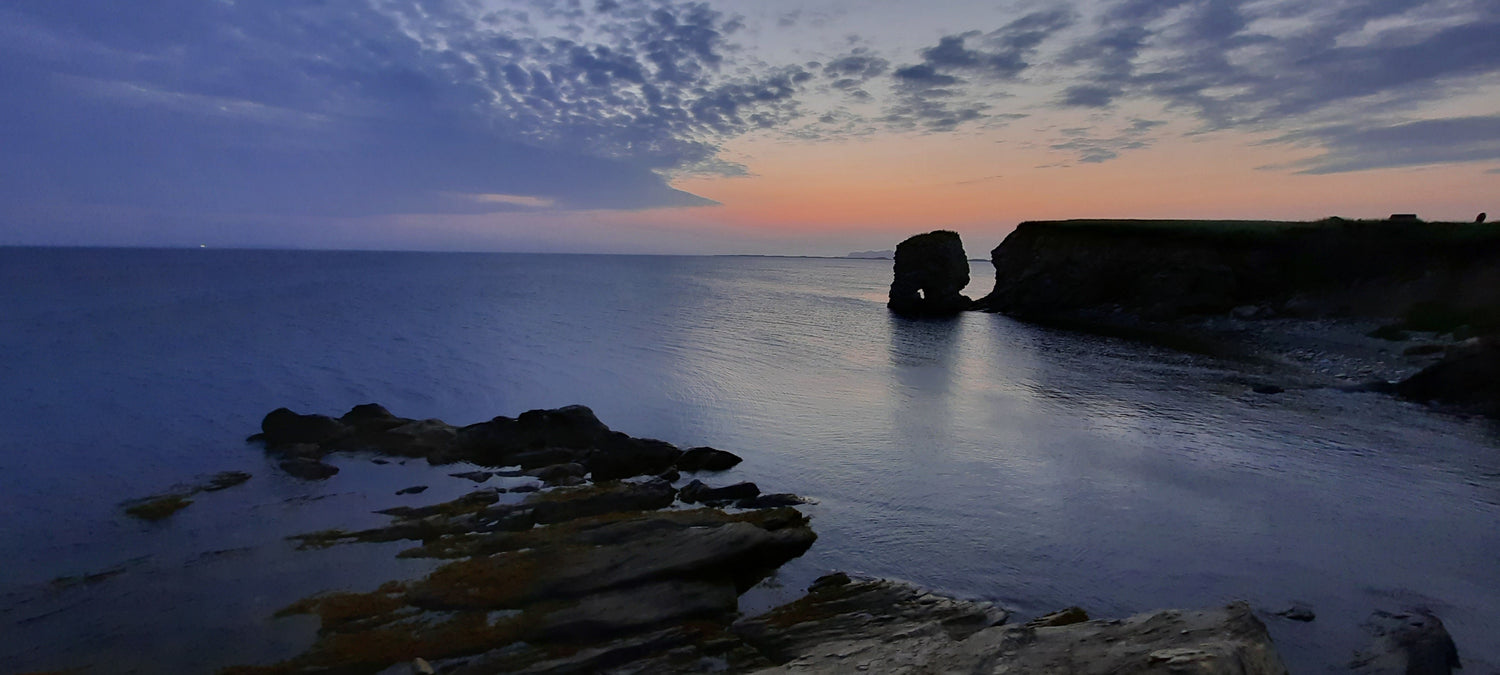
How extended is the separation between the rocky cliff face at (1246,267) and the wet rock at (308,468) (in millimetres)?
67784

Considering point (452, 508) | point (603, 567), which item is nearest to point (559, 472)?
point (452, 508)

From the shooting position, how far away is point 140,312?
76438 millimetres

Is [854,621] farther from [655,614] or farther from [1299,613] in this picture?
[1299,613]

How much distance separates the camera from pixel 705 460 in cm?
2623

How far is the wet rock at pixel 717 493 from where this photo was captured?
22500mm

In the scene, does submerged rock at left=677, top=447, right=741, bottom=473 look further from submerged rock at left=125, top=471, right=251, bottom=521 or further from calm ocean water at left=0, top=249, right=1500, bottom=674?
submerged rock at left=125, top=471, right=251, bottom=521

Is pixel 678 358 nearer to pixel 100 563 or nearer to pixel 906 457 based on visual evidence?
pixel 906 457

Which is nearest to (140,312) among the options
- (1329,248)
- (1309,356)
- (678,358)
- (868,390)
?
(678,358)

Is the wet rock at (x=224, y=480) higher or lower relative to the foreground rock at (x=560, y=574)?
lower

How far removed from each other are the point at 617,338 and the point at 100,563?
48043 millimetres

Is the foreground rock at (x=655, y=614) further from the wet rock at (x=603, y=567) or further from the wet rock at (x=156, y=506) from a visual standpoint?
the wet rock at (x=156, y=506)

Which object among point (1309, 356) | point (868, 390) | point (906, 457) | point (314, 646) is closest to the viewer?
point (314, 646)

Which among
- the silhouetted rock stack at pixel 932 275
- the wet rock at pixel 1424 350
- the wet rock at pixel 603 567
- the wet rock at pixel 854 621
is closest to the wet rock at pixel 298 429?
the wet rock at pixel 603 567

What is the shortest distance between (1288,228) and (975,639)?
7684cm
